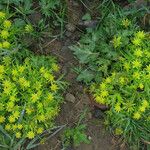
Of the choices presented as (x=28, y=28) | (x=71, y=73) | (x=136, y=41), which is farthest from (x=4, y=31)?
(x=136, y=41)

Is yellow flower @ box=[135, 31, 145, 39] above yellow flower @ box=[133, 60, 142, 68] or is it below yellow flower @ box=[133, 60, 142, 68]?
above

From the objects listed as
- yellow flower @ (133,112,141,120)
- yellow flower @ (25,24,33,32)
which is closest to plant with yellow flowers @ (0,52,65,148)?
yellow flower @ (25,24,33,32)

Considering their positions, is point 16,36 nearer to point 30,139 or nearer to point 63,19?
point 63,19

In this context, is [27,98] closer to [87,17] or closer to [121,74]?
[121,74]

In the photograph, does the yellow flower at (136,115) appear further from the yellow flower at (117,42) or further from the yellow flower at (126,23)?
the yellow flower at (126,23)

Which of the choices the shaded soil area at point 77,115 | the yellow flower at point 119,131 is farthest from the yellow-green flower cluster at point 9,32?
the yellow flower at point 119,131

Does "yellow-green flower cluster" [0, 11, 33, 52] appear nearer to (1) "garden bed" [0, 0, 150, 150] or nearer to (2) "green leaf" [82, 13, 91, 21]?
(1) "garden bed" [0, 0, 150, 150]

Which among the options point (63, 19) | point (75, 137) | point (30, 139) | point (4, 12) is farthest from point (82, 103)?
point (4, 12)
